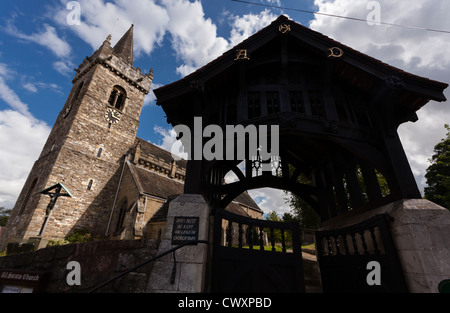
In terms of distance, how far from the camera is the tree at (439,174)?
60.2 feet

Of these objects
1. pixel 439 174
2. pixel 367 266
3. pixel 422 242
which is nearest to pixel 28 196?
pixel 367 266

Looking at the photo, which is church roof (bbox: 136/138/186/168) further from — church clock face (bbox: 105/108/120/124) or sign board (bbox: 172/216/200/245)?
sign board (bbox: 172/216/200/245)

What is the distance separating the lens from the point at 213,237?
3600 millimetres

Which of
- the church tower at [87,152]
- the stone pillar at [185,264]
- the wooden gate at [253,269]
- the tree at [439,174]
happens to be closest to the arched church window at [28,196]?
the church tower at [87,152]

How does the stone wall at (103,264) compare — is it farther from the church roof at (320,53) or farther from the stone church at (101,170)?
the stone church at (101,170)

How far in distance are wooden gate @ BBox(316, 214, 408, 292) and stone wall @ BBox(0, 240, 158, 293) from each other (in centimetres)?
387

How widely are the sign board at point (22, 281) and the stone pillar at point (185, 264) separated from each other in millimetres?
1944

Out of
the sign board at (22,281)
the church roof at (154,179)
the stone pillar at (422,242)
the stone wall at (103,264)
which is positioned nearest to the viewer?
the stone pillar at (422,242)

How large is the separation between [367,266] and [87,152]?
19.9 m

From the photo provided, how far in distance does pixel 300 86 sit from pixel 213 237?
4.16m

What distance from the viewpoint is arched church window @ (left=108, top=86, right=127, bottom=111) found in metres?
21.0

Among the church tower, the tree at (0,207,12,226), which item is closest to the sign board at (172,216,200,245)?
the church tower

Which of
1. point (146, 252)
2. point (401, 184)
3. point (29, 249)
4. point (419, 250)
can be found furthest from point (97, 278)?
point (29, 249)
